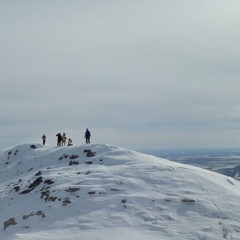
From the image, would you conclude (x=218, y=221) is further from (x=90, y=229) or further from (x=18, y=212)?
(x=18, y=212)

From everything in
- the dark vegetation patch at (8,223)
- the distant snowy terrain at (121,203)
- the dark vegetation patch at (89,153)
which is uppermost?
the dark vegetation patch at (89,153)

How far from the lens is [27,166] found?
39438mm

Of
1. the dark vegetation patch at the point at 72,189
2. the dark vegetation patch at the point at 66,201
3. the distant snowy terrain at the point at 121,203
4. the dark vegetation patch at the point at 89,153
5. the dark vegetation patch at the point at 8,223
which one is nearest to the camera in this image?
the distant snowy terrain at the point at 121,203

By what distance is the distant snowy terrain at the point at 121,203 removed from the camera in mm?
19594

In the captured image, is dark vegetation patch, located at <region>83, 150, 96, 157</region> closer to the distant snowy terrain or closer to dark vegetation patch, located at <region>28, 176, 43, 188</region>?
the distant snowy terrain

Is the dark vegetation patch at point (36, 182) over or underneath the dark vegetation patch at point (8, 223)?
over

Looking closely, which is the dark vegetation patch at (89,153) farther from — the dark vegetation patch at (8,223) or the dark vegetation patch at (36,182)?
the dark vegetation patch at (8,223)

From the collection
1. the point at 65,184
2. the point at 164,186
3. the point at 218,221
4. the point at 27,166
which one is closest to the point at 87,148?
the point at 27,166

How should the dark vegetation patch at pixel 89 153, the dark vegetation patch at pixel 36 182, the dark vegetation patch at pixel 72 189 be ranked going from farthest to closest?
the dark vegetation patch at pixel 89 153 → the dark vegetation patch at pixel 36 182 → the dark vegetation patch at pixel 72 189

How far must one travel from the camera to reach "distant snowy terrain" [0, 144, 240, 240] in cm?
1959

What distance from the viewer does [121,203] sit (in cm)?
2264

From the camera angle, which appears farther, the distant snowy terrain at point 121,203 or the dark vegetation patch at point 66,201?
the dark vegetation patch at point 66,201

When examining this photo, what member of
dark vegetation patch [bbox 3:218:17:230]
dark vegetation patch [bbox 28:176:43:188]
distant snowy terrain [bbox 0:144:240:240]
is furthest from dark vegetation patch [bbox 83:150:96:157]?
dark vegetation patch [bbox 3:218:17:230]

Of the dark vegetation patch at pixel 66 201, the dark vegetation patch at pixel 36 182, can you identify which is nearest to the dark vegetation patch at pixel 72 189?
the dark vegetation patch at pixel 66 201
